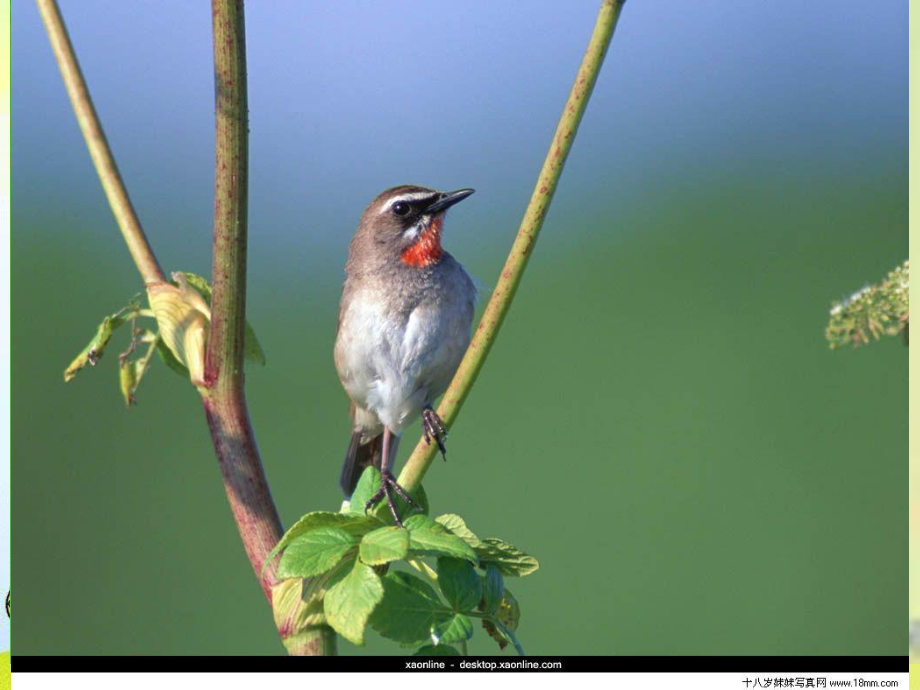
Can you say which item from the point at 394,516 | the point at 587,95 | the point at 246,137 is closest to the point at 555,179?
the point at 587,95

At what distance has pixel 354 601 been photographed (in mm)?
1197

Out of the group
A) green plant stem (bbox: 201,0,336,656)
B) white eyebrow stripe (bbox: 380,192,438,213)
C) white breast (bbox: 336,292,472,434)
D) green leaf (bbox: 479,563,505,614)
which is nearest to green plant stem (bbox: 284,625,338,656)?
green plant stem (bbox: 201,0,336,656)

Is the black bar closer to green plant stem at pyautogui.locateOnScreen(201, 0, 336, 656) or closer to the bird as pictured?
green plant stem at pyautogui.locateOnScreen(201, 0, 336, 656)

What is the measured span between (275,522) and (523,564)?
0.35 m

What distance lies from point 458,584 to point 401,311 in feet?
6.89

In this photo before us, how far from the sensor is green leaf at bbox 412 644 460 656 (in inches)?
49.7

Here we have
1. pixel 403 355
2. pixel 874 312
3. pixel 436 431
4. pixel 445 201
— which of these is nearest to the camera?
pixel 874 312

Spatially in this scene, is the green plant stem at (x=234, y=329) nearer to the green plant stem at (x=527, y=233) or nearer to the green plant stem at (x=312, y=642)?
the green plant stem at (x=312, y=642)

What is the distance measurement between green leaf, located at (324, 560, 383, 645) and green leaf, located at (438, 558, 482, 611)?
0.40 feet

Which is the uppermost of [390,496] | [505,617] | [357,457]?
[390,496]

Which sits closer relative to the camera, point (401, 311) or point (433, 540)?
point (433, 540)

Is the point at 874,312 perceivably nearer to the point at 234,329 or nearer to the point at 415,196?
the point at 234,329

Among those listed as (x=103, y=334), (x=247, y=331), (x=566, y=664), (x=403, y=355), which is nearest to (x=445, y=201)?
(x=403, y=355)

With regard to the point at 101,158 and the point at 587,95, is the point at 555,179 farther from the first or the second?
the point at 101,158
